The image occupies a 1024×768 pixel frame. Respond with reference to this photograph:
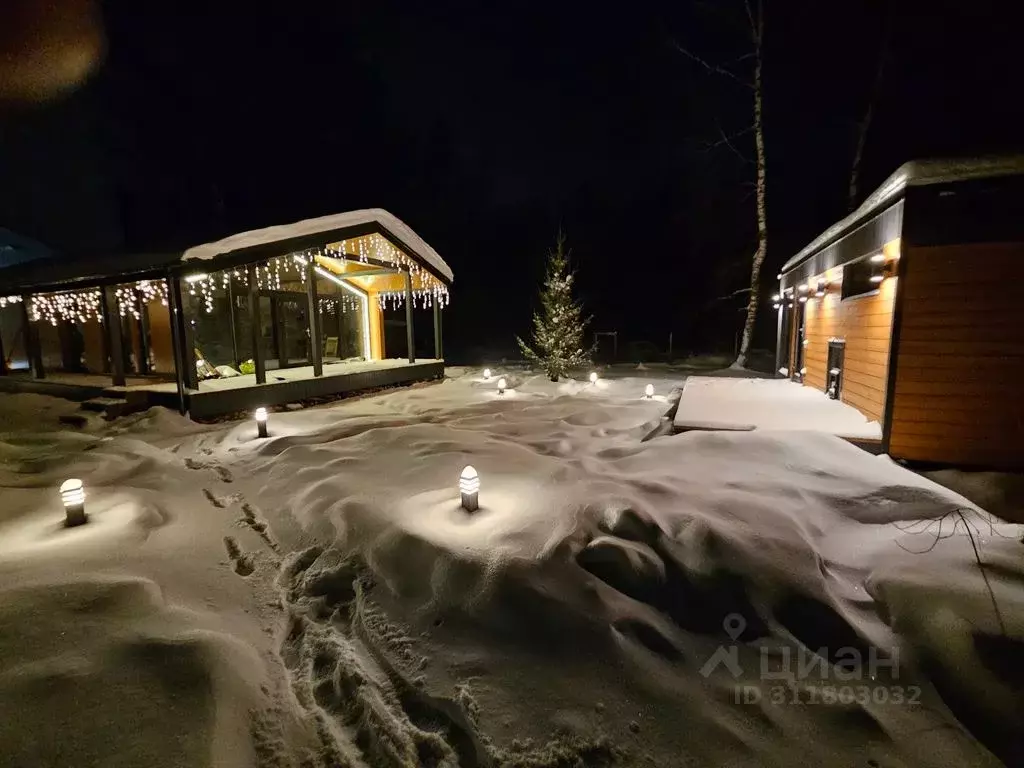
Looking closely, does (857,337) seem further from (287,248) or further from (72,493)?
(287,248)

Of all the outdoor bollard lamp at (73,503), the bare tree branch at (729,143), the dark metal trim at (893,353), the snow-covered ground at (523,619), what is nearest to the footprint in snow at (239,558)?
the snow-covered ground at (523,619)

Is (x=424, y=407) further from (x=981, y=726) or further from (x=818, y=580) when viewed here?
(x=981, y=726)

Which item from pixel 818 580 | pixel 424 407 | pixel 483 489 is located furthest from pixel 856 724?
pixel 424 407

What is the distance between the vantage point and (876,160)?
15211 mm

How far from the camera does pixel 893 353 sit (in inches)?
214

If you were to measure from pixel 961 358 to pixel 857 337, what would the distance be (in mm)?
2219

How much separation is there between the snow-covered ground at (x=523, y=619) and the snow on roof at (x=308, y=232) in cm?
466

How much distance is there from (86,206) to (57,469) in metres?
24.1

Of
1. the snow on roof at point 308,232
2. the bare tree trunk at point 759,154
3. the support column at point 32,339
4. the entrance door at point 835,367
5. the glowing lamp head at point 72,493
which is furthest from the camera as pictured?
the bare tree trunk at point 759,154

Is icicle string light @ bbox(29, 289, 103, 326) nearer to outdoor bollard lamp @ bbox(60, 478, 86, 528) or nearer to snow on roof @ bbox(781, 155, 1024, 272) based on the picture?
outdoor bollard lamp @ bbox(60, 478, 86, 528)

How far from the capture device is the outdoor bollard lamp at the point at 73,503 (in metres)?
4.05

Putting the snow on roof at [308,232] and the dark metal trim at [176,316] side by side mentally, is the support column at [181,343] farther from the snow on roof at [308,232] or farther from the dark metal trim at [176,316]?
the snow on roof at [308,232]

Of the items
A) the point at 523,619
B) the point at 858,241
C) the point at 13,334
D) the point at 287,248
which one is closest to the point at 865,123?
the point at 858,241

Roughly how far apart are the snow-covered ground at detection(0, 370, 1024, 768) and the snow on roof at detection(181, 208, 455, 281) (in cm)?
466
